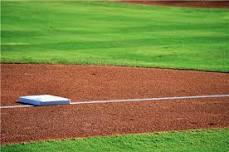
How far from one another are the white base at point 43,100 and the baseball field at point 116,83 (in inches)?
5.3

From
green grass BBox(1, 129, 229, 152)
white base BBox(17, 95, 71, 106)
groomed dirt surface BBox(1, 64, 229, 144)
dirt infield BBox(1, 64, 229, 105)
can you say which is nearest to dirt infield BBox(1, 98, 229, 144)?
groomed dirt surface BBox(1, 64, 229, 144)

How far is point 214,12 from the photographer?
27.8 meters

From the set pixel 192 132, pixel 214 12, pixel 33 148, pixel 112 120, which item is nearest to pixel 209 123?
pixel 192 132

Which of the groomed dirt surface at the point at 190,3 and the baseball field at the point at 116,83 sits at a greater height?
the baseball field at the point at 116,83

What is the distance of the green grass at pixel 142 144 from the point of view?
5.67 m

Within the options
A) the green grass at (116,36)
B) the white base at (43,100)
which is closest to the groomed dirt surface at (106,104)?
the white base at (43,100)

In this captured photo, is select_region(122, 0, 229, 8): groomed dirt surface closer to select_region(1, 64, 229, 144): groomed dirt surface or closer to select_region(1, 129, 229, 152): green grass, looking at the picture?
select_region(1, 64, 229, 144): groomed dirt surface

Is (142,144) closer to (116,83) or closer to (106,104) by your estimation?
(106,104)

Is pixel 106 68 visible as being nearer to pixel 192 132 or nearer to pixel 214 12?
pixel 192 132

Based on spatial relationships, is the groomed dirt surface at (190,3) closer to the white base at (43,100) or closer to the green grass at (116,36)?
the green grass at (116,36)

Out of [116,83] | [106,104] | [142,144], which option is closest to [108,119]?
[106,104]

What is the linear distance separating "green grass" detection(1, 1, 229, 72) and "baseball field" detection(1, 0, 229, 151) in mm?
30

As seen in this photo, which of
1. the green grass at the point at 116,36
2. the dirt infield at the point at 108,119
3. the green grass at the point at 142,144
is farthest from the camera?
the green grass at the point at 116,36

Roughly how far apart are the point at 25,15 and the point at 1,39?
26.0 ft
